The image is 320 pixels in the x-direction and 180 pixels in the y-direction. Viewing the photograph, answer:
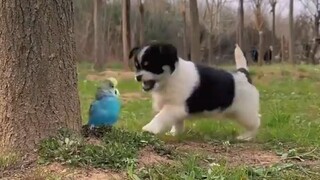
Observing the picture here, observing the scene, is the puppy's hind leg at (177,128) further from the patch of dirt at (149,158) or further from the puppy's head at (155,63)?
the patch of dirt at (149,158)

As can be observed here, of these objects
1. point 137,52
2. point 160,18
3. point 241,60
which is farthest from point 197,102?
point 160,18

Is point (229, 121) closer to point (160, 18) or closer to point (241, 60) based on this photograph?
point (241, 60)

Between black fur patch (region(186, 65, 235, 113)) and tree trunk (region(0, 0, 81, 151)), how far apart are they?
1.54m

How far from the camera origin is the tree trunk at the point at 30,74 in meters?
3.39

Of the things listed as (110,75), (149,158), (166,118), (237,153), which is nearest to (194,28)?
(110,75)

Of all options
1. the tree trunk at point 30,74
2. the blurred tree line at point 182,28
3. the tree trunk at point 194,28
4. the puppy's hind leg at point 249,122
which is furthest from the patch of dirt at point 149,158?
the blurred tree line at point 182,28

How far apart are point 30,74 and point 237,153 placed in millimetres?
1652

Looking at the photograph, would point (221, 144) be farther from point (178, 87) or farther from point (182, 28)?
point (182, 28)

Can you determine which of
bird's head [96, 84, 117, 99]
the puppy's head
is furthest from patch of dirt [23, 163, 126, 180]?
the puppy's head

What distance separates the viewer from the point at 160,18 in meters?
34.2

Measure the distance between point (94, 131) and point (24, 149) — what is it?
0.62 m

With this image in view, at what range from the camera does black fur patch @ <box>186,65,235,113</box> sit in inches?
187

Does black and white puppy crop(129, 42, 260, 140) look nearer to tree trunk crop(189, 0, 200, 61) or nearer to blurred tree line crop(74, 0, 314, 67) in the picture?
tree trunk crop(189, 0, 200, 61)

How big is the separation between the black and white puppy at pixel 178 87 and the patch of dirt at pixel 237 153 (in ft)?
1.17
